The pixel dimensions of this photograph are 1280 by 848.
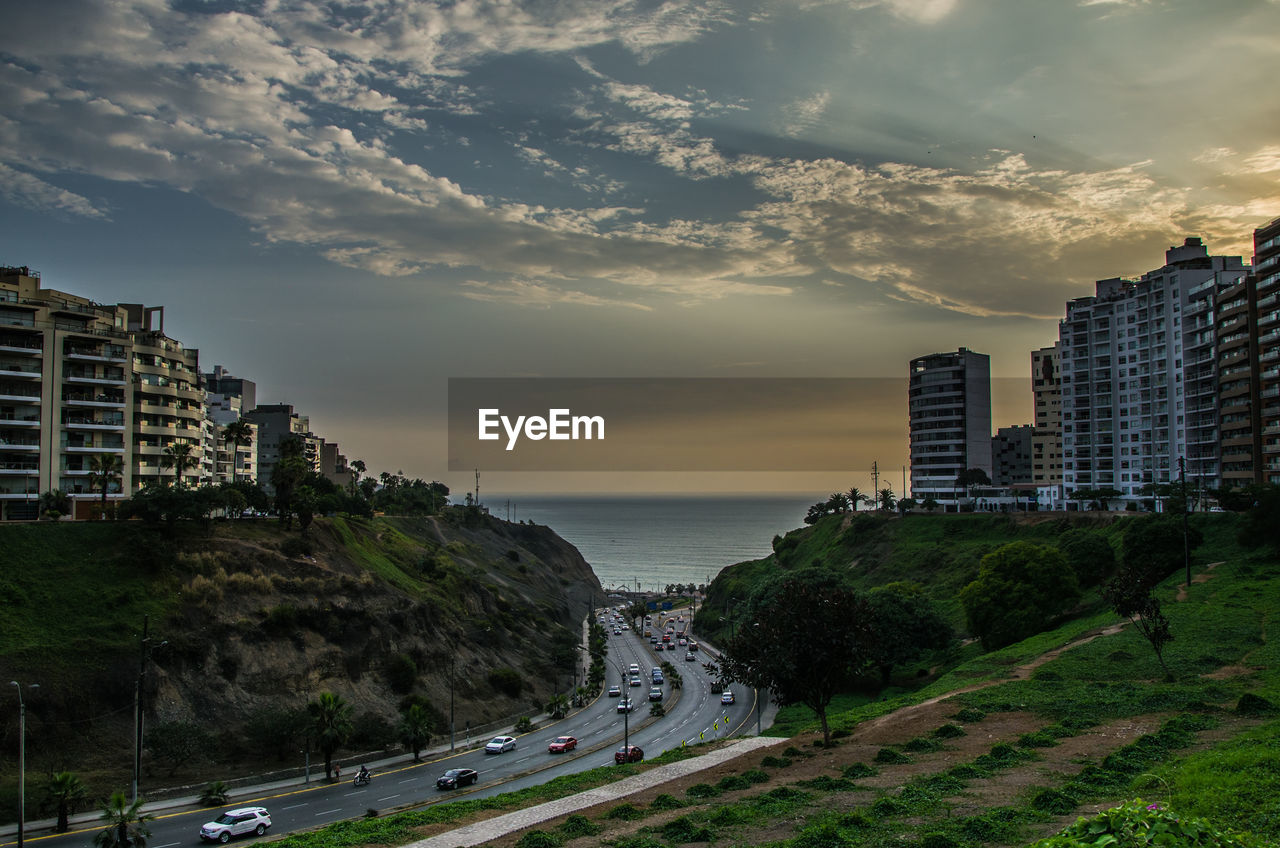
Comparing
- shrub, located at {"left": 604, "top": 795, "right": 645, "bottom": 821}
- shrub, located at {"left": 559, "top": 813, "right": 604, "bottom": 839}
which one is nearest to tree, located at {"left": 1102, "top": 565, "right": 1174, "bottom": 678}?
shrub, located at {"left": 604, "top": 795, "right": 645, "bottom": 821}

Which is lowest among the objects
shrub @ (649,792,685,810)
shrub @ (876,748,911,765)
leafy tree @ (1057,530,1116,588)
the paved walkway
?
the paved walkway

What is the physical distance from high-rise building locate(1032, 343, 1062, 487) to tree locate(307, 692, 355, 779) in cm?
16624

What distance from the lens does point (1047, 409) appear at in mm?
181500

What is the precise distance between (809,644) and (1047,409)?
16492 cm

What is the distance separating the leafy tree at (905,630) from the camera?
77.0m

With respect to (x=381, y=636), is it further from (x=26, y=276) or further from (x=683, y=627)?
(x=683, y=627)

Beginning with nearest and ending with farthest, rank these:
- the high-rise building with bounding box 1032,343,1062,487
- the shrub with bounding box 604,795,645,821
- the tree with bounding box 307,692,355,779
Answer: the shrub with bounding box 604,795,645,821 < the tree with bounding box 307,692,355,779 < the high-rise building with bounding box 1032,343,1062,487

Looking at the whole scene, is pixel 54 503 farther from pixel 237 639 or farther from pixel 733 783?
pixel 733 783

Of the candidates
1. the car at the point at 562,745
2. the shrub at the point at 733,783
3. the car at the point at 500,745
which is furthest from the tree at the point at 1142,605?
the car at the point at 500,745

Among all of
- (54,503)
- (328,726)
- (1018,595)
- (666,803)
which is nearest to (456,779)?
(328,726)

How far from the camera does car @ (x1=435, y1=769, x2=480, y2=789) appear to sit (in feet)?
184

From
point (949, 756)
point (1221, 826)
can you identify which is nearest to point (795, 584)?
point (949, 756)

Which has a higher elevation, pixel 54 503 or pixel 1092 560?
pixel 54 503

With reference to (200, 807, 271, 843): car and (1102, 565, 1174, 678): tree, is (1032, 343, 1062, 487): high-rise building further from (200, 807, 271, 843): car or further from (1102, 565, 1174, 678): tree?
(200, 807, 271, 843): car
